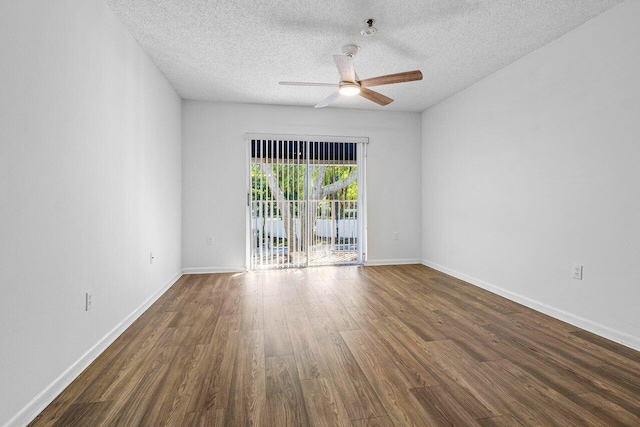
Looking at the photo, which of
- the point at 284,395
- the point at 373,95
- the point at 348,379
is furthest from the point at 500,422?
the point at 373,95

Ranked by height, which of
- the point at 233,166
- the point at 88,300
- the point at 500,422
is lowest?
the point at 500,422

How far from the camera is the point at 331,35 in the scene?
282cm

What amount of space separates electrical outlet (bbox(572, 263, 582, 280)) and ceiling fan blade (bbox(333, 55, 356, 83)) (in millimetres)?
2475

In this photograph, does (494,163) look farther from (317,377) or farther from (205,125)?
(205,125)

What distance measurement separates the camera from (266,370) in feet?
6.42

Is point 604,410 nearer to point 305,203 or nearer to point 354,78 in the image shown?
point 354,78

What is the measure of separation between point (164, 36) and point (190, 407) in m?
2.91

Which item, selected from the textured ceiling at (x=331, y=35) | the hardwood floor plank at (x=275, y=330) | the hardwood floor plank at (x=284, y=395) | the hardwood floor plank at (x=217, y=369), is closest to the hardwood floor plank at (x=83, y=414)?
the hardwood floor plank at (x=217, y=369)

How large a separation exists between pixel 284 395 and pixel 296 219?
11.2ft

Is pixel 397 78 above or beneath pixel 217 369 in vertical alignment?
above

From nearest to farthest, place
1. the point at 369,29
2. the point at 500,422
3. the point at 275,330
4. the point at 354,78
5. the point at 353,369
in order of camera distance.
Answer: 1. the point at 500,422
2. the point at 353,369
3. the point at 275,330
4. the point at 369,29
5. the point at 354,78

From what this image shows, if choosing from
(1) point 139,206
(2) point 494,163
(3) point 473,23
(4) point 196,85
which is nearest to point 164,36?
(4) point 196,85

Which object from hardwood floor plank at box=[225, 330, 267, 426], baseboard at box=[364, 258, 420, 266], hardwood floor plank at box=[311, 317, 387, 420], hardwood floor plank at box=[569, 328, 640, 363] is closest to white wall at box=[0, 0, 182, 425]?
hardwood floor plank at box=[225, 330, 267, 426]

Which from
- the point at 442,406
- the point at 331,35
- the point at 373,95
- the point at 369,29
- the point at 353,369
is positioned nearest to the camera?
the point at 442,406
